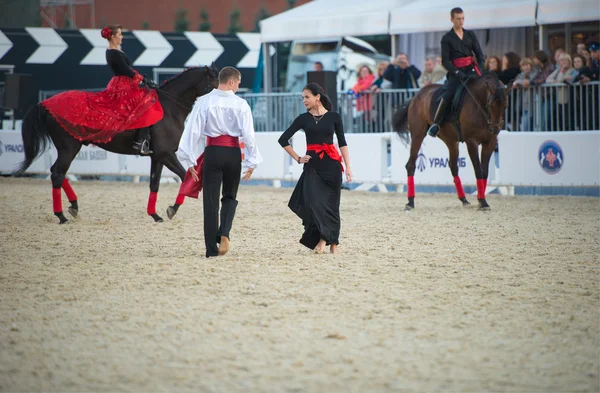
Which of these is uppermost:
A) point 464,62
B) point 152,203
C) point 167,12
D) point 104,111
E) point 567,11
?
point 167,12

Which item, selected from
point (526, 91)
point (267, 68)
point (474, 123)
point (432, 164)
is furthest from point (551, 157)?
point (267, 68)

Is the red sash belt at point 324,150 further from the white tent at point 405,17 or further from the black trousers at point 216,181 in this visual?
the white tent at point 405,17

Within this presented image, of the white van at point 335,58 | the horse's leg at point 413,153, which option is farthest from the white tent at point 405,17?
the horse's leg at point 413,153

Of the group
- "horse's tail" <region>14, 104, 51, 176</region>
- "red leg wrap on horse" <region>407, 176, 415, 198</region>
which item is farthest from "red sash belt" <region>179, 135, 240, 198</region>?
"red leg wrap on horse" <region>407, 176, 415, 198</region>

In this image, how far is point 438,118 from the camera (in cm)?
1487

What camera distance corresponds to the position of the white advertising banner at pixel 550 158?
16141 mm

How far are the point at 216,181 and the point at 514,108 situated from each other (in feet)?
32.4

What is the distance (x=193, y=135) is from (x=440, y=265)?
2747 millimetres

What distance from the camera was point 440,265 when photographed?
30.0ft

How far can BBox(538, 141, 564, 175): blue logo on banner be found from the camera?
646 inches

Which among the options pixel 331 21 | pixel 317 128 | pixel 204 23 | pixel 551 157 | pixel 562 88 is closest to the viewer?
pixel 317 128

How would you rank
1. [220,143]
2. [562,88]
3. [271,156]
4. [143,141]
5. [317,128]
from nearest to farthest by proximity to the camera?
[220,143] < [317,128] < [143,141] < [562,88] < [271,156]

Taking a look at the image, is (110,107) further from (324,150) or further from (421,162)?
(421,162)

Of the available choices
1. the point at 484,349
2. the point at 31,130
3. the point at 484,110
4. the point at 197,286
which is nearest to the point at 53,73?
the point at 31,130
